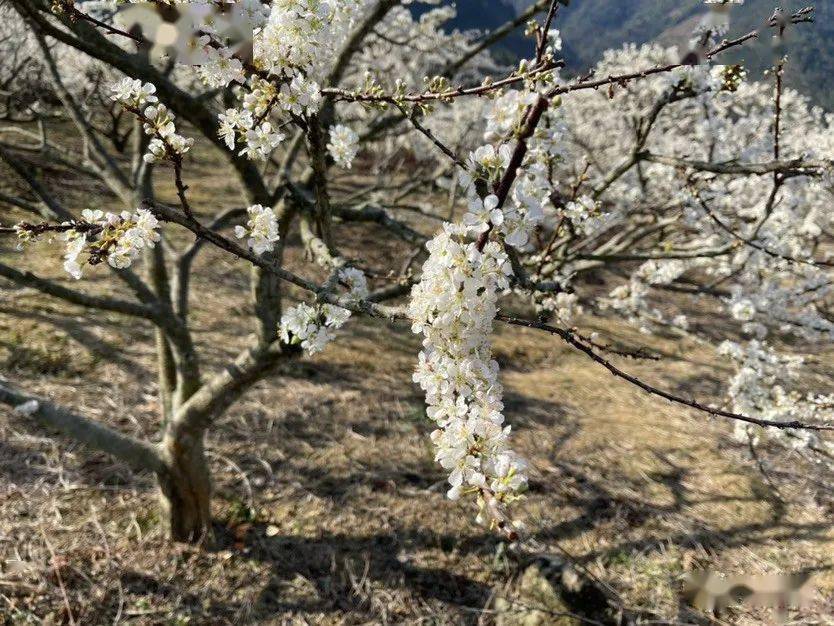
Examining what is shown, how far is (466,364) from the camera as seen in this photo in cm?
125

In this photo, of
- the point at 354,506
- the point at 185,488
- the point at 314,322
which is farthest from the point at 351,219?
the point at 354,506

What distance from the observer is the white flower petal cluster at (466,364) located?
3.66ft

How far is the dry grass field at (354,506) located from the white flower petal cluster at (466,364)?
9.37 ft

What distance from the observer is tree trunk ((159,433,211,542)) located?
3.22 metres

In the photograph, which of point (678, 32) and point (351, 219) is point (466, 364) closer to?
point (351, 219)

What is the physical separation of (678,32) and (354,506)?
20.5ft

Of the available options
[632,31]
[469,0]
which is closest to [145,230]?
[469,0]

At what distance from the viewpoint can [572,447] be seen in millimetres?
5414

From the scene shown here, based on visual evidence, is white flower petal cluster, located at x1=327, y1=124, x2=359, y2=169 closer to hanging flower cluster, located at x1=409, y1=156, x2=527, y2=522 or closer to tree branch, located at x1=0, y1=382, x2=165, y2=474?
hanging flower cluster, located at x1=409, y1=156, x2=527, y2=522

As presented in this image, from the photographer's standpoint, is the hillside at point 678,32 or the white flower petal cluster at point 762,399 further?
the white flower petal cluster at point 762,399

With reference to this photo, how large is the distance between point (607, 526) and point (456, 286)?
13.4ft

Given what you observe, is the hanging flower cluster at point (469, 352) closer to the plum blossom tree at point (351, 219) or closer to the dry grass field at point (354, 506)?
the plum blossom tree at point (351, 219)

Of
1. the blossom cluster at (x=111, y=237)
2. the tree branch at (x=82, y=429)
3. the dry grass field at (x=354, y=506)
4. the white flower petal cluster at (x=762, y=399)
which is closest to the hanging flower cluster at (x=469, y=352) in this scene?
the blossom cluster at (x=111, y=237)

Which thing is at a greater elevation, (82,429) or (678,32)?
(678,32)
